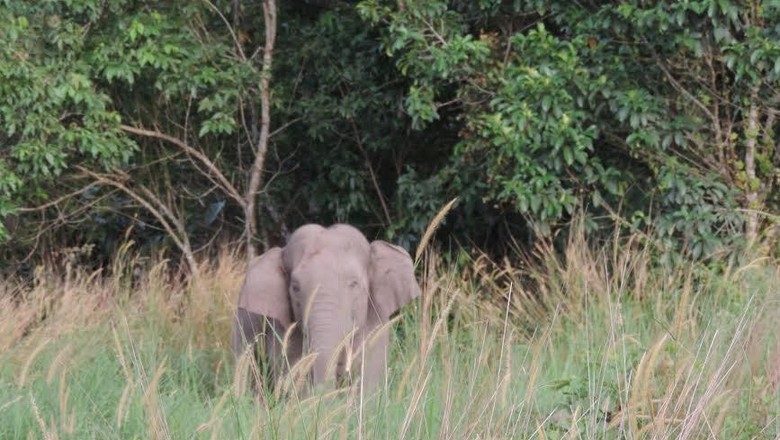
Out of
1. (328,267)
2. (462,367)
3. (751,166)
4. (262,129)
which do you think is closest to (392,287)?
(328,267)

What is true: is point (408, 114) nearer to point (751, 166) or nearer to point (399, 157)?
point (399, 157)

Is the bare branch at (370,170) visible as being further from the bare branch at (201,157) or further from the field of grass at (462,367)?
the bare branch at (201,157)

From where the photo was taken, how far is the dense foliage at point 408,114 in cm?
933

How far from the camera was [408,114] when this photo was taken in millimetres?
10719

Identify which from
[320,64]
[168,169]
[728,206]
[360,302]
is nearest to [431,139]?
[320,64]

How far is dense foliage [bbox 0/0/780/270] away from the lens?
9328mm

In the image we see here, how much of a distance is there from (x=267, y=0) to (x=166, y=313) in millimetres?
3237

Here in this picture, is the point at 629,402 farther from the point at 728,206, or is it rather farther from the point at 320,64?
the point at 320,64

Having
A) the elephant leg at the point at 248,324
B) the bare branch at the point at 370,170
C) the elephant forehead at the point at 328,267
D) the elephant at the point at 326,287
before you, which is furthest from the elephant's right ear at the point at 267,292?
the bare branch at the point at 370,170

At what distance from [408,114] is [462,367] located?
5.16m

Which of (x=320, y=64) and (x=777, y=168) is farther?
(x=320, y=64)

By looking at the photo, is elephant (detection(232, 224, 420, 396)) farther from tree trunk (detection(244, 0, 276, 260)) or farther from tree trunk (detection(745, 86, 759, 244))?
tree trunk (detection(244, 0, 276, 260))

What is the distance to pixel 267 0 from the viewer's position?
11.2 m

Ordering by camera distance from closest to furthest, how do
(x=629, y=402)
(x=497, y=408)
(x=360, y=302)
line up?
(x=629, y=402) → (x=497, y=408) → (x=360, y=302)
